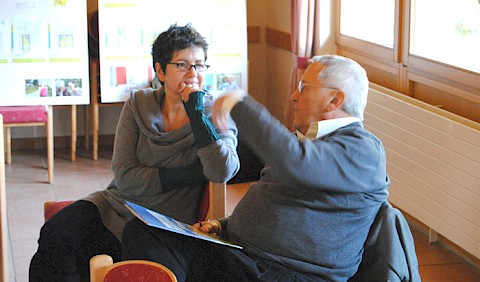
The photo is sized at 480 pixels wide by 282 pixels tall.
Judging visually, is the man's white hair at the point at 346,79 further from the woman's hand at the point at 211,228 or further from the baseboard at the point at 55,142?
the baseboard at the point at 55,142

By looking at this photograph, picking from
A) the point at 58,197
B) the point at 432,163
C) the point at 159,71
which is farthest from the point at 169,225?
the point at 58,197

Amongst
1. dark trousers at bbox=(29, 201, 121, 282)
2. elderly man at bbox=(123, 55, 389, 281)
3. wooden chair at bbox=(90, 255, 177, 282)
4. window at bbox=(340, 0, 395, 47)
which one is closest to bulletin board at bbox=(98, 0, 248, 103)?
window at bbox=(340, 0, 395, 47)

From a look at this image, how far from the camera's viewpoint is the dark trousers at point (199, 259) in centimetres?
220

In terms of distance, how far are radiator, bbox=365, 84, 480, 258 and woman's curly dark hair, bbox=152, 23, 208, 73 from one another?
1468 mm

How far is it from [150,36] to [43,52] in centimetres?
78

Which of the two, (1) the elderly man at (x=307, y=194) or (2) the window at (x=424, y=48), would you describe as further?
(2) the window at (x=424, y=48)

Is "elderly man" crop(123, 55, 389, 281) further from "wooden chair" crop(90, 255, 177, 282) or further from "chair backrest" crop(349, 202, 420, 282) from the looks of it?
"wooden chair" crop(90, 255, 177, 282)

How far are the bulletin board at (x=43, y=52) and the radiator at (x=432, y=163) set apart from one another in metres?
2.21

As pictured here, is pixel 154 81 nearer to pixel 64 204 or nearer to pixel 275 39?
pixel 275 39

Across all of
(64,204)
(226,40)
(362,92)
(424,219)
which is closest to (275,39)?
(226,40)

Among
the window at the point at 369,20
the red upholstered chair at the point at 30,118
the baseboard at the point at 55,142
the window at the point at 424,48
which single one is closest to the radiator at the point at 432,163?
the window at the point at 424,48

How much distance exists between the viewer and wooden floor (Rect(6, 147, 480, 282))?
3828mm

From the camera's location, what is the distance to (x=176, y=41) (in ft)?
9.30

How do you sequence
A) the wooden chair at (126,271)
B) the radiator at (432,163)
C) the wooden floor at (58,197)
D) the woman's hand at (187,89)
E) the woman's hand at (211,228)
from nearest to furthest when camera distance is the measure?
the wooden chair at (126,271), the woman's hand at (211,228), the woman's hand at (187,89), the radiator at (432,163), the wooden floor at (58,197)
